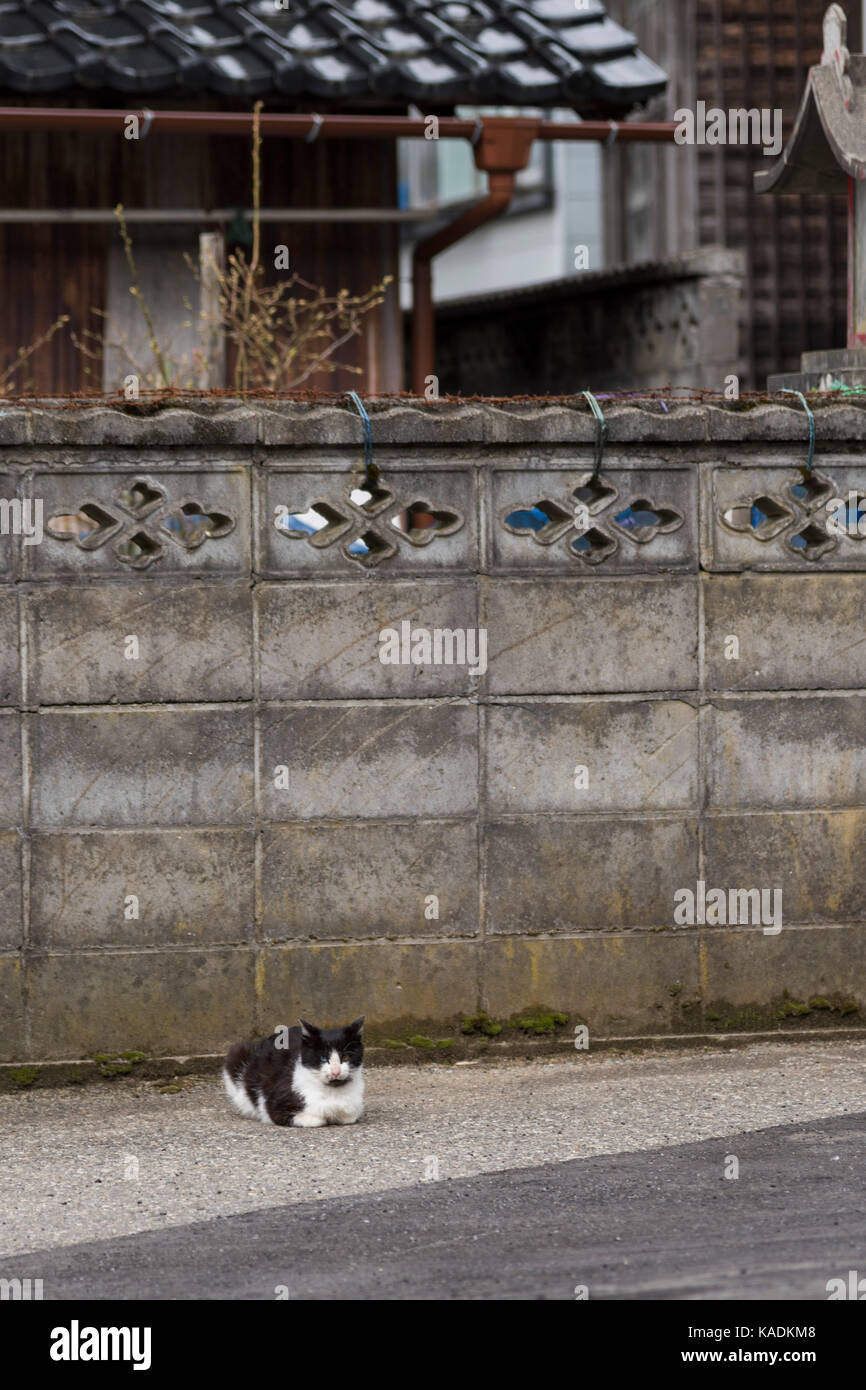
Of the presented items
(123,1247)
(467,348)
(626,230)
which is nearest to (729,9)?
(626,230)

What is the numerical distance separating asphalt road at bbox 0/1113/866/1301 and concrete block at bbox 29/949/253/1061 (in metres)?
1.47

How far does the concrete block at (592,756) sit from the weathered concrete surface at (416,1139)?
3.14 ft

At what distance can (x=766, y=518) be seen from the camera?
279 inches

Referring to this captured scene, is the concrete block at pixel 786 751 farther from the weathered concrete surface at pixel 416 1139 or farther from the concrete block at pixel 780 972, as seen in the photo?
the weathered concrete surface at pixel 416 1139

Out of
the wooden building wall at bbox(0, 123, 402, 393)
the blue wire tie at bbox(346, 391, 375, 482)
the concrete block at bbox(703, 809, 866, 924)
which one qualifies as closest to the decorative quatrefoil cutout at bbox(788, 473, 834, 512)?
the concrete block at bbox(703, 809, 866, 924)

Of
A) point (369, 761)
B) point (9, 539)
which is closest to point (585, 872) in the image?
point (369, 761)

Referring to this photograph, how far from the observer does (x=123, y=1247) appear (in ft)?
16.3

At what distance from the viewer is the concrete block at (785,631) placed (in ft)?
23.0

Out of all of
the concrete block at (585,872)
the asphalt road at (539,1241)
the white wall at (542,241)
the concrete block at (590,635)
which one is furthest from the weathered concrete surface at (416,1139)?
the white wall at (542,241)

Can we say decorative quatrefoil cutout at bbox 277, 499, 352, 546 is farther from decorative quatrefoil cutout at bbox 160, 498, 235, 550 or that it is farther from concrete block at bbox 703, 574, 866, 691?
concrete block at bbox 703, 574, 866, 691

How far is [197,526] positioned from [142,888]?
1.30 metres

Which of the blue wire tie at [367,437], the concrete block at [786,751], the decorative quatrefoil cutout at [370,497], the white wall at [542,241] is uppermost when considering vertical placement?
the white wall at [542,241]

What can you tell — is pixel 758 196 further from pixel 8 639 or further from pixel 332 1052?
pixel 332 1052

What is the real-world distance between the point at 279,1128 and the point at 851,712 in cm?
262
